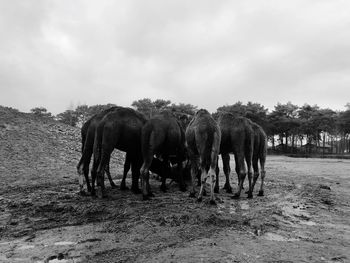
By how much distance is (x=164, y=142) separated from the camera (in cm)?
874

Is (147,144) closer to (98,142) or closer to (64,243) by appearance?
(98,142)

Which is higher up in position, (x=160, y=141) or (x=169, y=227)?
(x=160, y=141)

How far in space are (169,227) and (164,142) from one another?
11.0 ft

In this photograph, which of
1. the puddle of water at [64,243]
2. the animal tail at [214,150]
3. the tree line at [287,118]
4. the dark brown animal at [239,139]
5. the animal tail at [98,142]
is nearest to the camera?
the puddle of water at [64,243]

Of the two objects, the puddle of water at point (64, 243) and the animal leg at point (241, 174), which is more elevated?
the animal leg at point (241, 174)

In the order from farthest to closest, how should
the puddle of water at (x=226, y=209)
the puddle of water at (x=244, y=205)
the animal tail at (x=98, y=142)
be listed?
the animal tail at (x=98, y=142) → the puddle of water at (x=244, y=205) → the puddle of water at (x=226, y=209)

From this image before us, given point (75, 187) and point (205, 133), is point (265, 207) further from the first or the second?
point (75, 187)

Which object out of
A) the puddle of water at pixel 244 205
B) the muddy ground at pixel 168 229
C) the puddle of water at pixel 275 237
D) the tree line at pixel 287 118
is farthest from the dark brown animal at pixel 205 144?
the tree line at pixel 287 118

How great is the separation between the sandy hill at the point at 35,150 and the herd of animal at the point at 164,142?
12.2ft

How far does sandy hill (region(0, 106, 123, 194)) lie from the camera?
13.3m

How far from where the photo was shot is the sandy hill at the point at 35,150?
13258mm

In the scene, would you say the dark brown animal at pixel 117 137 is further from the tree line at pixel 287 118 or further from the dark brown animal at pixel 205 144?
the tree line at pixel 287 118

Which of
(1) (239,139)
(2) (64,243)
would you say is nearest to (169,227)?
(2) (64,243)

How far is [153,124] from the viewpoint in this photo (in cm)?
848
